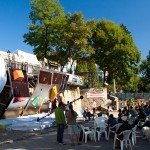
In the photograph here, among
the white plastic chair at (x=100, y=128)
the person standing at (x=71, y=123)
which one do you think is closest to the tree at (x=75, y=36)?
the white plastic chair at (x=100, y=128)

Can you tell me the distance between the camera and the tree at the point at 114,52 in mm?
52219

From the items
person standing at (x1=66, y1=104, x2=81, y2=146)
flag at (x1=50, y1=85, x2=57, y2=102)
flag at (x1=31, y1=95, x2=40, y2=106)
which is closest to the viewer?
person standing at (x1=66, y1=104, x2=81, y2=146)

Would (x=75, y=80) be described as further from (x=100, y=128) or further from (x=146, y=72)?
(x=146, y=72)

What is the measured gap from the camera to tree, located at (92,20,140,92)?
5222 cm

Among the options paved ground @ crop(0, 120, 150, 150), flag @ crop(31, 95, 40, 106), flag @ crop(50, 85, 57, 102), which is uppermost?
flag @ crop(50, 85, 57, 102)

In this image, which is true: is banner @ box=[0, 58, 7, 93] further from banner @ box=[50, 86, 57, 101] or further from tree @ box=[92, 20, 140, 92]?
tree @ box=[92, 20, 140, 92]

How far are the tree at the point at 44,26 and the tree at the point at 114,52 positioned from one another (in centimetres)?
1077

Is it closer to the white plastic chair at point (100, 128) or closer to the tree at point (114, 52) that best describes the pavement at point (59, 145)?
the white plastic chair at point (100, 128)

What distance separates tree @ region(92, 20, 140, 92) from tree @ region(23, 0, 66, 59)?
10.8 m

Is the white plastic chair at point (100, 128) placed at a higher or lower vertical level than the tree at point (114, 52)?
lower

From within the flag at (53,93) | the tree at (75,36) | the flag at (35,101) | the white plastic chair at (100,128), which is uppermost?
the tree at (75,36)

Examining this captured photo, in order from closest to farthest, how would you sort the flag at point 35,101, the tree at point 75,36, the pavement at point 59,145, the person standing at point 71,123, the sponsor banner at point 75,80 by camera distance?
the pavement at point 59,145
the person standing at point 71,123
the flag at point 35,101
the sponsor banner at point 75,80
the tree at point 75,36

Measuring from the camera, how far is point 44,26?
4294cm

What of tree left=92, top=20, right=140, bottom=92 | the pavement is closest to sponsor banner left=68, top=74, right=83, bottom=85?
tree left=92, top=20, right=140, bottom=92
